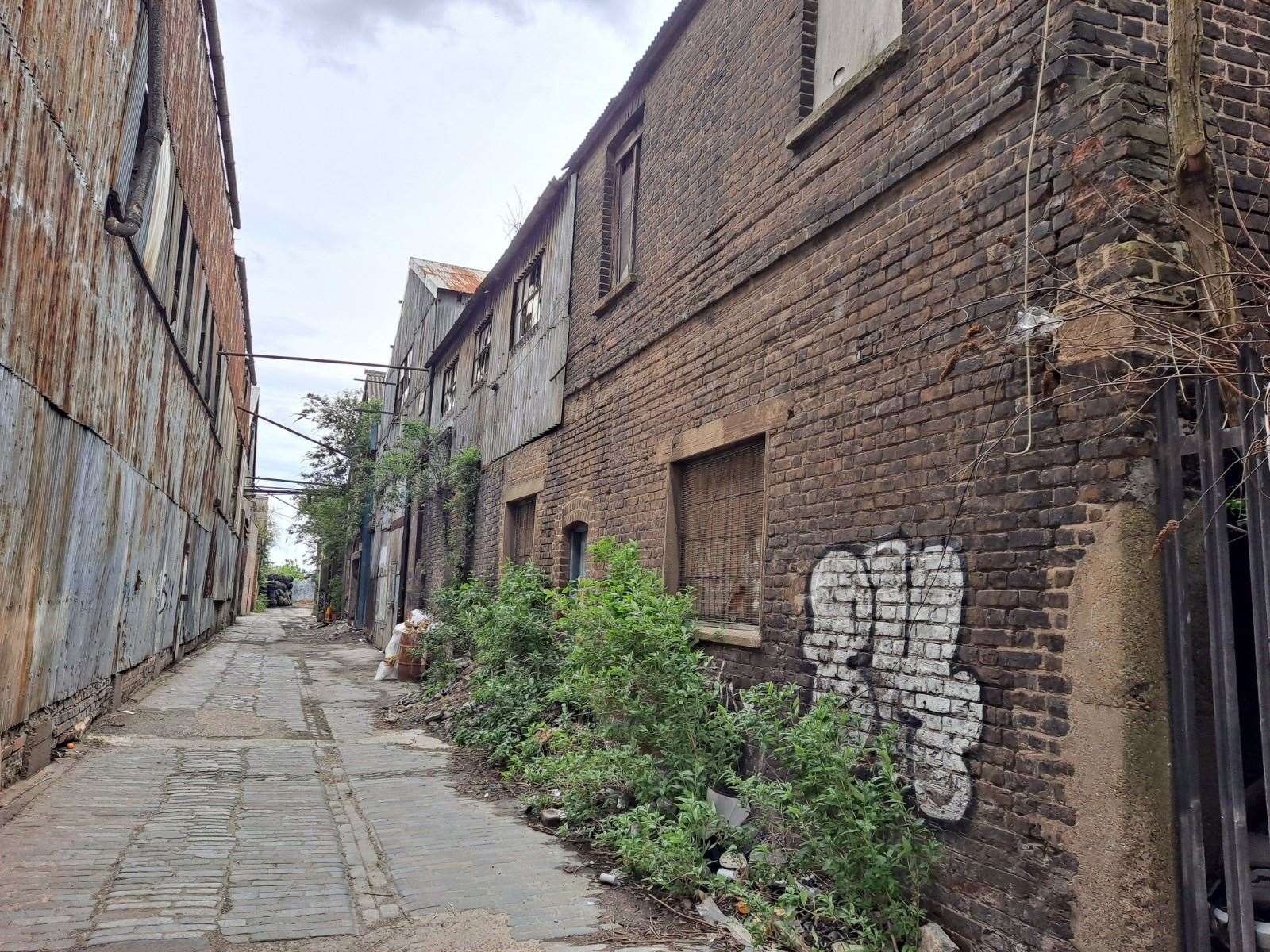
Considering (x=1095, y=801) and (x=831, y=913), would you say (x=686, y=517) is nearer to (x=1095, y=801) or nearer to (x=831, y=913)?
(x=831, y=913)

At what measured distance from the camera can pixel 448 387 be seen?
1900 centimetres

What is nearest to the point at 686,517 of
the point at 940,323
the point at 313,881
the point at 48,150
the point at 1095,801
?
the point at 940,323

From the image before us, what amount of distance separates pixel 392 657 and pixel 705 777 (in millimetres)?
10806

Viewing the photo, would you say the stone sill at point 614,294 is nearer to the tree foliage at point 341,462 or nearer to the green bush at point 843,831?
the green bush at point 843,831

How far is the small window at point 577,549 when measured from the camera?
10.2 m

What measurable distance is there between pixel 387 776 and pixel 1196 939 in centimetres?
652

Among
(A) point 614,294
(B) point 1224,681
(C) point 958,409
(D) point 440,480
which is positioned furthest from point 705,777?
(D) point 440,480

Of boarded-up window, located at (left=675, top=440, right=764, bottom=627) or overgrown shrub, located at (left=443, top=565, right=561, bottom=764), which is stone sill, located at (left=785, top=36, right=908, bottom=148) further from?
overgrown shrub, located at (left=443, top=565, right=561, bottom=764)

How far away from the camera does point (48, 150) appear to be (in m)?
5.96

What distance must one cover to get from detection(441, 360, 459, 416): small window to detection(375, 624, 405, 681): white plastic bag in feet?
15.6

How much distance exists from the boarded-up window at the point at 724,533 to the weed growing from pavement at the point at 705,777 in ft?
0.96

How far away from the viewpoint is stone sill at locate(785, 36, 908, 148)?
512 centimetres

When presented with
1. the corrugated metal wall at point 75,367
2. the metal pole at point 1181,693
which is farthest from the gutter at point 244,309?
the metal pole at point 1181,693

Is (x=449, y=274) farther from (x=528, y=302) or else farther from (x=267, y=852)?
(x=267, y=852)
